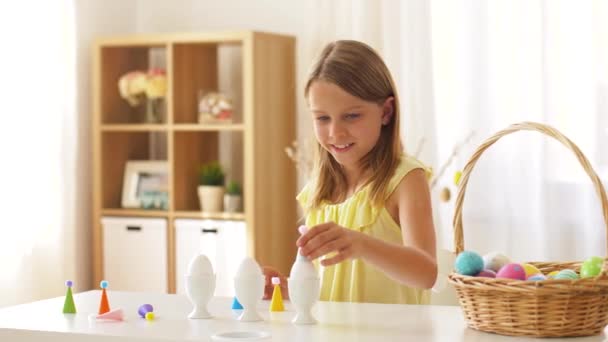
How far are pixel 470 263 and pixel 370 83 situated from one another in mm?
614

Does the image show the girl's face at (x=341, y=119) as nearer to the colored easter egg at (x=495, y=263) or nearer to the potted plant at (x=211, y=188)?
the colored easter egg at (x=495, y=263)

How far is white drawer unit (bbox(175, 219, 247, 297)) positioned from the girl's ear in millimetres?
2123

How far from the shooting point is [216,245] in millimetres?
4328

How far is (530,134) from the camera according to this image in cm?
389

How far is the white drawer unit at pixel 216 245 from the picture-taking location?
428 cm

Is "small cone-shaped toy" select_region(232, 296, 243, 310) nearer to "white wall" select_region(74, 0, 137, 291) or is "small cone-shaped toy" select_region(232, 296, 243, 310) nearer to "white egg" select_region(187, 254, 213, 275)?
"white egg" select_region(187, 254, 213, 275)

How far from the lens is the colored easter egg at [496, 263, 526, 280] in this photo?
1620 millimetres

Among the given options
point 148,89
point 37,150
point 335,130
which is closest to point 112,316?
point 335,130

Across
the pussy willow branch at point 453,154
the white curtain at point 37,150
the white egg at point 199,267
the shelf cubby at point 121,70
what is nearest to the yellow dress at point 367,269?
the white egg at point 199,267

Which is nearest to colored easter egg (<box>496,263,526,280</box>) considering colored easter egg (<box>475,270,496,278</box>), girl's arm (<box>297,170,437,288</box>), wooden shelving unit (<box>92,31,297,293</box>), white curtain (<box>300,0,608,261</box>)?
colored easter egg (<box>475,270,496,278</box>)

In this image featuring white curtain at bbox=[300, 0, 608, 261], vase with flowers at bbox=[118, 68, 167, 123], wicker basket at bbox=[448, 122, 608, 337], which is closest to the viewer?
wicker basket at bbox=[448, 122, 608, 337]

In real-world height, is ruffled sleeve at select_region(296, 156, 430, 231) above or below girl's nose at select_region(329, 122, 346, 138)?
below

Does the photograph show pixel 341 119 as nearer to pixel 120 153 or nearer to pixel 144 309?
pixel 144 309

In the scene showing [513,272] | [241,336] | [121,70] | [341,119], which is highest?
[121,70]
